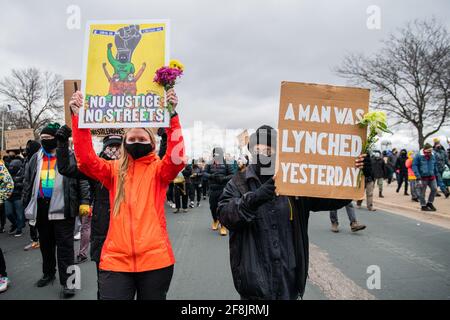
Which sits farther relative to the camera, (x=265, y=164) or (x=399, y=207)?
(x=399, y=207)

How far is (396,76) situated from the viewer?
20844 millimetres

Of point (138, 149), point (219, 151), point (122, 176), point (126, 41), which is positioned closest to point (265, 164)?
point (138, 149)

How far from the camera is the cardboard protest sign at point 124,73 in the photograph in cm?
275

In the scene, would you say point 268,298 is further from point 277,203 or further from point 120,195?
point 120,195

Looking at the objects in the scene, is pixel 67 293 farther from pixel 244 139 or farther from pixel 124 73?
pixel 244 139

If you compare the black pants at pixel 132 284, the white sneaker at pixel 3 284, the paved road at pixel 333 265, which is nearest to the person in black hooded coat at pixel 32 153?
the paved road at pixel 333 265

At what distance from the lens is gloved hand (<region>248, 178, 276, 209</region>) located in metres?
2.29

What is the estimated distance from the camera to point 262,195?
2.29 meters

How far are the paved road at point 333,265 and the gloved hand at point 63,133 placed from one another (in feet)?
7.66

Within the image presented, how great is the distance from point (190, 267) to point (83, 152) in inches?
130

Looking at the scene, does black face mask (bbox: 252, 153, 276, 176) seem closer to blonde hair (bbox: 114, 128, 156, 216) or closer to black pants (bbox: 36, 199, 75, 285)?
blonde hair (bbox: 114, 128, 156, 216)

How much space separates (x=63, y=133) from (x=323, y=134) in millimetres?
2091

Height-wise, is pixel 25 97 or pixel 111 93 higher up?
pixel 25 97
